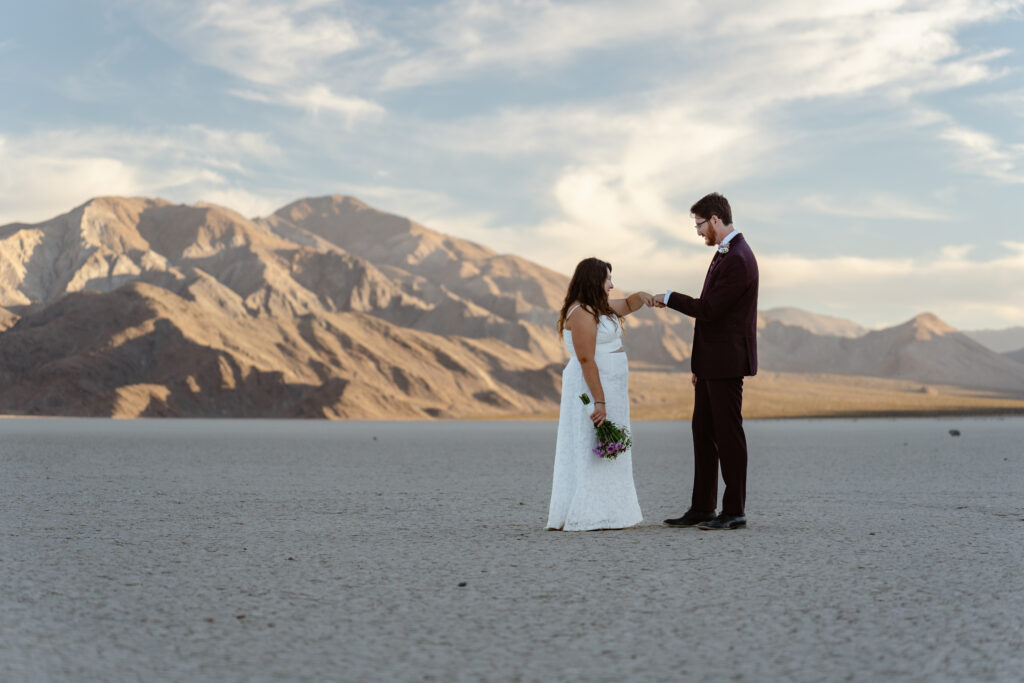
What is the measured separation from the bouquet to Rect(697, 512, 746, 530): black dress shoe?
911mm

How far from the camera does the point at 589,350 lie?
8.16m

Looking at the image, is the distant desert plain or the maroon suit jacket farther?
the distant desert plain

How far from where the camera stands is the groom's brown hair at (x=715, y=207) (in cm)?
832

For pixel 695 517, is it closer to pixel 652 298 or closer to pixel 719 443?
pixel 719 443

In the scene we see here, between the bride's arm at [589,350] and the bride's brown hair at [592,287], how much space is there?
0.30 ft

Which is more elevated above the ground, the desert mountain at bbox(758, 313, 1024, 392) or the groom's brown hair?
the desert mountain at bbox(758, 313, 1024, 392)

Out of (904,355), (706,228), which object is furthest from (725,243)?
(904,355)

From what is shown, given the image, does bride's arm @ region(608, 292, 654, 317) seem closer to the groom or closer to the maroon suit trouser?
the groom

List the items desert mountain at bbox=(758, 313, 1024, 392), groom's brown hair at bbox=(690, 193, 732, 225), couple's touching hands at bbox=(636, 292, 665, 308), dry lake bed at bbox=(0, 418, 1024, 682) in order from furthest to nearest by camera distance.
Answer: desert mountain at bbox=(758, 313, 1024, 392) → groom's brown hair at bbox=(690, 193, 732, 225) → couple's touching hands at bbox=(636, 292, 665, 308) → dry lake bed at bbox=(0, 418, 1024, 682)

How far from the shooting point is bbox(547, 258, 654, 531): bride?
816 centimetres

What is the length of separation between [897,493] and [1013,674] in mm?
8586

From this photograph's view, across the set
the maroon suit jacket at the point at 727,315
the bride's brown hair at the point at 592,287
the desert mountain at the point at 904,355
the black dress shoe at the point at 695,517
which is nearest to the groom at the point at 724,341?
the maroon suit jacket at the point at 727,315

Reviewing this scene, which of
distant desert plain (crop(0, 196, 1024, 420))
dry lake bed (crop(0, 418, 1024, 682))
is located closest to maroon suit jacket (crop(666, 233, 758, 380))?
dry lake bed (crop(0, 418, 1024, 682))

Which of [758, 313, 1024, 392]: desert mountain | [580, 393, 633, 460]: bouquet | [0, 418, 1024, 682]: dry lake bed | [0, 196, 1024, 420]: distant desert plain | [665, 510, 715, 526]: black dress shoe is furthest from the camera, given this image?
[758, 313, 1024, 392]: desert mountain
